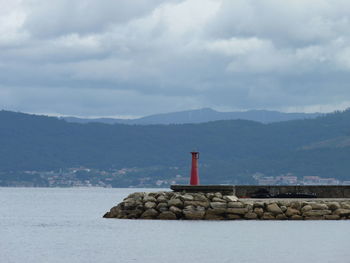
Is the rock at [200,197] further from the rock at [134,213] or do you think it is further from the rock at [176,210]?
the rock at [134,213]

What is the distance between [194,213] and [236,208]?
220 cm

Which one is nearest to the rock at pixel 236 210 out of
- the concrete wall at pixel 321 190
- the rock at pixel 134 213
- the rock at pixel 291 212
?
the rock at pixel 291 212

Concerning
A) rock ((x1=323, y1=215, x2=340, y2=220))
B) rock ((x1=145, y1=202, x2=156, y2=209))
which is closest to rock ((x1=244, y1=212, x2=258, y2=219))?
rock ((x1=323, y1=215, x2=340, y2=220))

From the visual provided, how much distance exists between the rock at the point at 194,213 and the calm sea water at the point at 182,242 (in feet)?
1.79

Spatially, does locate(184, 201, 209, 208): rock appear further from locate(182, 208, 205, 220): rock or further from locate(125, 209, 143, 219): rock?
locate(125, 209, 143, 219): rock

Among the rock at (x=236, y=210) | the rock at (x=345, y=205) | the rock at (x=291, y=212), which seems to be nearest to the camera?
the rock at (x=236, y=210)

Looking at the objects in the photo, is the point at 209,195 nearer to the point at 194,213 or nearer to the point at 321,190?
the point at 194,213

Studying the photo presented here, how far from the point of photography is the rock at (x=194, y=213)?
53594 mm

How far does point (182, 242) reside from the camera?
4644 cm

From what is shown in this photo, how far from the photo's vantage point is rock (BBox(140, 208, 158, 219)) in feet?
181

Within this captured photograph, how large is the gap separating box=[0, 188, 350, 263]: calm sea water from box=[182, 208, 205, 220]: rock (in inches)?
21.5

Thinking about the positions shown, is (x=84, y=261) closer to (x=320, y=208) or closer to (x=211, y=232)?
(x=211, y=232)

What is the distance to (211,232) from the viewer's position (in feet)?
166

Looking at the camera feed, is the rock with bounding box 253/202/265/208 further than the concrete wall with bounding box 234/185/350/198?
No
